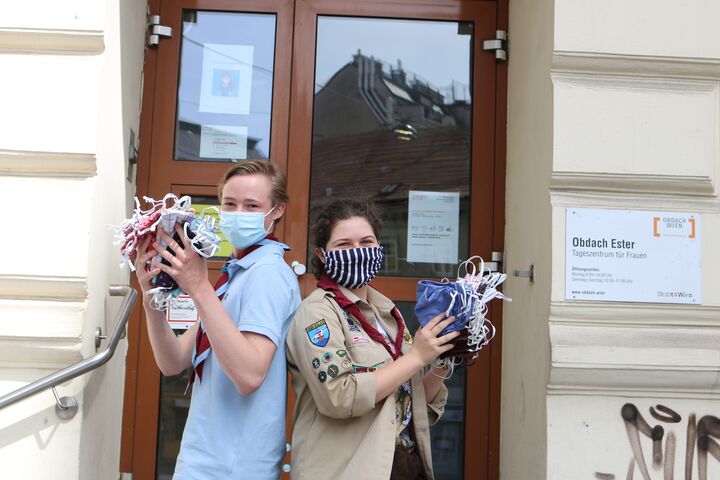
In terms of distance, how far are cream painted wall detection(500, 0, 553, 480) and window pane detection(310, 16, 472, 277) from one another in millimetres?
275

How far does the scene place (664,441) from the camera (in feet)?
9.50

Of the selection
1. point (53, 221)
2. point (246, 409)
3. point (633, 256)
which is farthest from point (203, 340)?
point (633, 256)

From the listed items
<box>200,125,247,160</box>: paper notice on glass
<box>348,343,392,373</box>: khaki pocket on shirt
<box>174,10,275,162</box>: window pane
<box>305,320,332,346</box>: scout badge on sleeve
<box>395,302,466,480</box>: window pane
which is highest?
<box>174,10,275,162</box>: window pane

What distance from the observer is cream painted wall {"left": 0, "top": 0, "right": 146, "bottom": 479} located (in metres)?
2.73

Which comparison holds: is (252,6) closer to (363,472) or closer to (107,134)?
(107,134)

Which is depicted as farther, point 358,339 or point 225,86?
point 225,86

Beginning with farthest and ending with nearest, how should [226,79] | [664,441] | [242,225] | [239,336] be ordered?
[226,79]
[664,441]
[242,225]
[239,336]

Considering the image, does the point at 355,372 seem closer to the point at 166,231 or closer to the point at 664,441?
the point at 166,231

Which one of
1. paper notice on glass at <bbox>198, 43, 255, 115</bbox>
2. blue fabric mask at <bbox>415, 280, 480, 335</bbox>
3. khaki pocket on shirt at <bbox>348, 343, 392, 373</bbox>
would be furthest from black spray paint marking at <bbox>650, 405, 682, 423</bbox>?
paper notice on glass at <bbox>198, 43, 255, 115</bbox>

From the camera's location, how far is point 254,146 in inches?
144

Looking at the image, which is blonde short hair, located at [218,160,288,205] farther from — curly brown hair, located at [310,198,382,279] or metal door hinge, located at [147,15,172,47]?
metal door hinge, located at [147,15,172,47]

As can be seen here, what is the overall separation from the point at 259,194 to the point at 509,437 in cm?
184

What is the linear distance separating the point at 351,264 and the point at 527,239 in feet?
4.05

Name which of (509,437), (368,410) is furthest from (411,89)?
(368,410)
